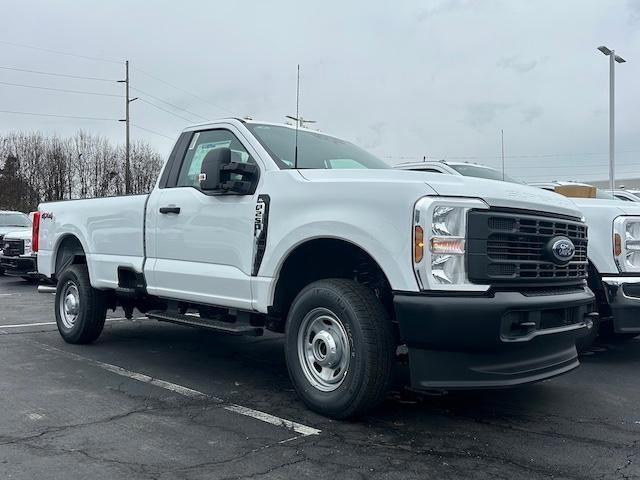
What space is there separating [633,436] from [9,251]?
574 inches

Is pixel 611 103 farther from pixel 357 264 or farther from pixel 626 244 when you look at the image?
pixel 357 264

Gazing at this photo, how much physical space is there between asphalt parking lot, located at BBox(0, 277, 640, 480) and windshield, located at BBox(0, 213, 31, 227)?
1309 centimetres

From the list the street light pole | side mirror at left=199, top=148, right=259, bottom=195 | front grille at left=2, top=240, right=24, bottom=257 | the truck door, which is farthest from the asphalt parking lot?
the street light pole

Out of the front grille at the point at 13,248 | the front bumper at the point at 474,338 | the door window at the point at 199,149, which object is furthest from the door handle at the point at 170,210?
the front grille at the point at 13,248

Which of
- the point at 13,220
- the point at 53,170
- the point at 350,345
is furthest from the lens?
the point at 53,170

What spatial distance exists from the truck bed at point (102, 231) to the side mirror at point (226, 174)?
4.66 feet

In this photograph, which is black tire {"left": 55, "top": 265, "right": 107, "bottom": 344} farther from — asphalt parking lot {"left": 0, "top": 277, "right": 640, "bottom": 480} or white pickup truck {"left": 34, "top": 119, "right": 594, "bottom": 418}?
white pickup truck {"left": 34, "top": 119, "right": 594, "bottom": 418}

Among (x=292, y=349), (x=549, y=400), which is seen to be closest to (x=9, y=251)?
(x=292, y=349)

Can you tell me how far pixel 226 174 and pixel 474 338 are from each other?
2292 millimetres

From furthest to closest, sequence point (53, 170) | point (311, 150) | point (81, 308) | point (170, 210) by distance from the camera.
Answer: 1. point (53, 170)
2. point (81, 308)
3. point (170, 210)
4. point (311, 150)

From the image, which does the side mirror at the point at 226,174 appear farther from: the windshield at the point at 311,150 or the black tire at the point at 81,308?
the black tire at the point at 81,308

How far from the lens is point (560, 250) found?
4281mm

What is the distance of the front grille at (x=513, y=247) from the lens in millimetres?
3865

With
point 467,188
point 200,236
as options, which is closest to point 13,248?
point 200,236
